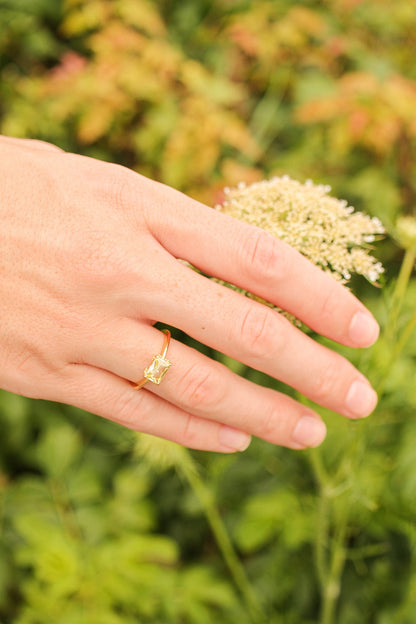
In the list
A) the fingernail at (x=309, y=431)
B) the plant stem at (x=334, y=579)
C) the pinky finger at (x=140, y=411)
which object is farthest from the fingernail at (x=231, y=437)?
the plant stem at (x=334, y=579)

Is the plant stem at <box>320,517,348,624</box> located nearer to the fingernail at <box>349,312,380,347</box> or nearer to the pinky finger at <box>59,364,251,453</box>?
the pinky finger at <box>59,364,251,453</box>

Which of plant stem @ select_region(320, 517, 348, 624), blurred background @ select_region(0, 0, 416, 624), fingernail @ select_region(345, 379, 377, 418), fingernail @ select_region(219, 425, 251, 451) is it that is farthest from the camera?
blurred background @ select_region(0, 0, 416, 624)

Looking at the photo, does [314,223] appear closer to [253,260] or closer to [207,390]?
[253,260]

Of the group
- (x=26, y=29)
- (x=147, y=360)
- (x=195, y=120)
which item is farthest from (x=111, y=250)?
(x=26, y=29)

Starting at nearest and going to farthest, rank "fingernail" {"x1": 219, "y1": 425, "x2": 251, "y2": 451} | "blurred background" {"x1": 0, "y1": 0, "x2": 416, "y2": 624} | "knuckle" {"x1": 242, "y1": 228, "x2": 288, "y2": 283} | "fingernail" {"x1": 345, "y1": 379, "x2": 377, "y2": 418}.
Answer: "knuckle" {"x1": 242, "y1": 228, "x2": 288, "y2": 283}, "fingernail" {"x1": 345, "y1": 379, "x2": 377, "y2": 418}, "fingernail" {"x1": 219, "y1": 425, "x2": 251, "y2": 451}, "blurred background" {"x1": 0, "y1": 0, "x2": 416, "y2": 624}

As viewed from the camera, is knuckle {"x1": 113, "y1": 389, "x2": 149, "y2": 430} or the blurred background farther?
the blurred background

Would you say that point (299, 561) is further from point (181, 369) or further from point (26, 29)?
point (26, 29)

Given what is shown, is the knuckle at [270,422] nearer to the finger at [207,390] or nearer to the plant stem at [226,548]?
the finger at [207,390]

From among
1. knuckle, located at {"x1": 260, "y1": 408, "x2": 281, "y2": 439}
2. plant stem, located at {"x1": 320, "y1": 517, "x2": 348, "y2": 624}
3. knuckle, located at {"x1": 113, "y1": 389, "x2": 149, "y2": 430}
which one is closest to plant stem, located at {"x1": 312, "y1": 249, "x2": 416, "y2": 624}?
plant stem, located at {"x1": 320, "y1": 517, "x2": 348, "y2": 624}
